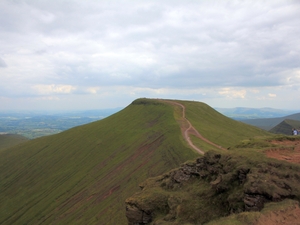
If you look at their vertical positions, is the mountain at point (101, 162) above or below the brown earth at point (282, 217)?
below

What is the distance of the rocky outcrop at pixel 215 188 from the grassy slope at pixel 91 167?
22.9 m

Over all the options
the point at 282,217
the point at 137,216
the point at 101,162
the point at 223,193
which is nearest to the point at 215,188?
the point at 223,193

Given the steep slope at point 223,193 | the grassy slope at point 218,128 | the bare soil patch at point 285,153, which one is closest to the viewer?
the steep slope at point 223,193

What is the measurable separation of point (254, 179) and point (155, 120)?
86.9 meters

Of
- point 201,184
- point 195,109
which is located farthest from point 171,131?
point 201,184

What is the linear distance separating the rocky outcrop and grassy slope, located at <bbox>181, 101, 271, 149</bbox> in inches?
1741

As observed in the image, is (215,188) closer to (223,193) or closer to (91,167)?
(223,193)

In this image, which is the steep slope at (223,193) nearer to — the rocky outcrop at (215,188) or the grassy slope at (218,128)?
the rocky outcrop at (215,188)

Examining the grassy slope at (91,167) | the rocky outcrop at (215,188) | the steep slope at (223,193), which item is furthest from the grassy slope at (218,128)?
the steep slope at (223,193)

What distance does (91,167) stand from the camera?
9350 cm

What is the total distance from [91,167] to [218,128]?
55.9 metres

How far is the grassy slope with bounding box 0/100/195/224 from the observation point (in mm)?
65006

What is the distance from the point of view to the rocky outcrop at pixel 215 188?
22781mm

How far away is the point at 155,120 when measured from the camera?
110 metres
